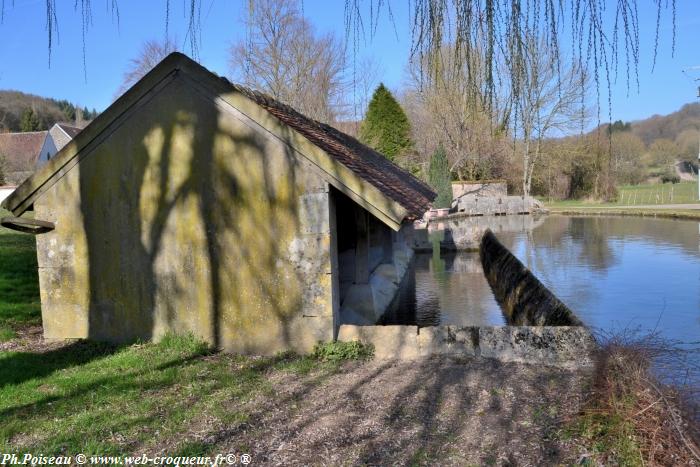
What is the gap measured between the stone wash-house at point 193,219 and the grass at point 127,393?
454 mm

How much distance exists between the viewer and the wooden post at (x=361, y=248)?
10.4 metres

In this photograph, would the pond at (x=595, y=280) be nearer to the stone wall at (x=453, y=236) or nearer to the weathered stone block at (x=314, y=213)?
the stone wall at (x=453, y=236)

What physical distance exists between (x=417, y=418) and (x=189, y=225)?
13.1 feet

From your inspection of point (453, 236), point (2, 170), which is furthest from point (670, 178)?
point (2, 170)

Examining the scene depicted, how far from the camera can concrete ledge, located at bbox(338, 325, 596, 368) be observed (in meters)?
6.34

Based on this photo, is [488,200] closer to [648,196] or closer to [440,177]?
[440,177]

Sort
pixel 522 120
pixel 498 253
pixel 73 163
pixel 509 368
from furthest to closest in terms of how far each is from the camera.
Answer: pixel 498 253
pixel 73 163
pixel 509 368
pixel 522 120

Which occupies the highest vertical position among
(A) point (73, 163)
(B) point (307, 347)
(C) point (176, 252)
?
(A) point (73, 163)

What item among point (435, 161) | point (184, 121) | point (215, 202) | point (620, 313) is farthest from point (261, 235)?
point (435, 161)

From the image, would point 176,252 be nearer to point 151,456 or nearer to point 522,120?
point 151,456

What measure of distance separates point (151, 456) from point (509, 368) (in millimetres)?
3947

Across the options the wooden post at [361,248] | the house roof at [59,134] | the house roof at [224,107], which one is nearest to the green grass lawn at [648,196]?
the wooden post at [361,248]

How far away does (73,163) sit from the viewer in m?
7.39

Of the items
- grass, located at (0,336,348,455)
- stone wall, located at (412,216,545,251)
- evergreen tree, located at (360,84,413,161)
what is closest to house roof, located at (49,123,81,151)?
evergreen tree, located at (360,84,413,161)
